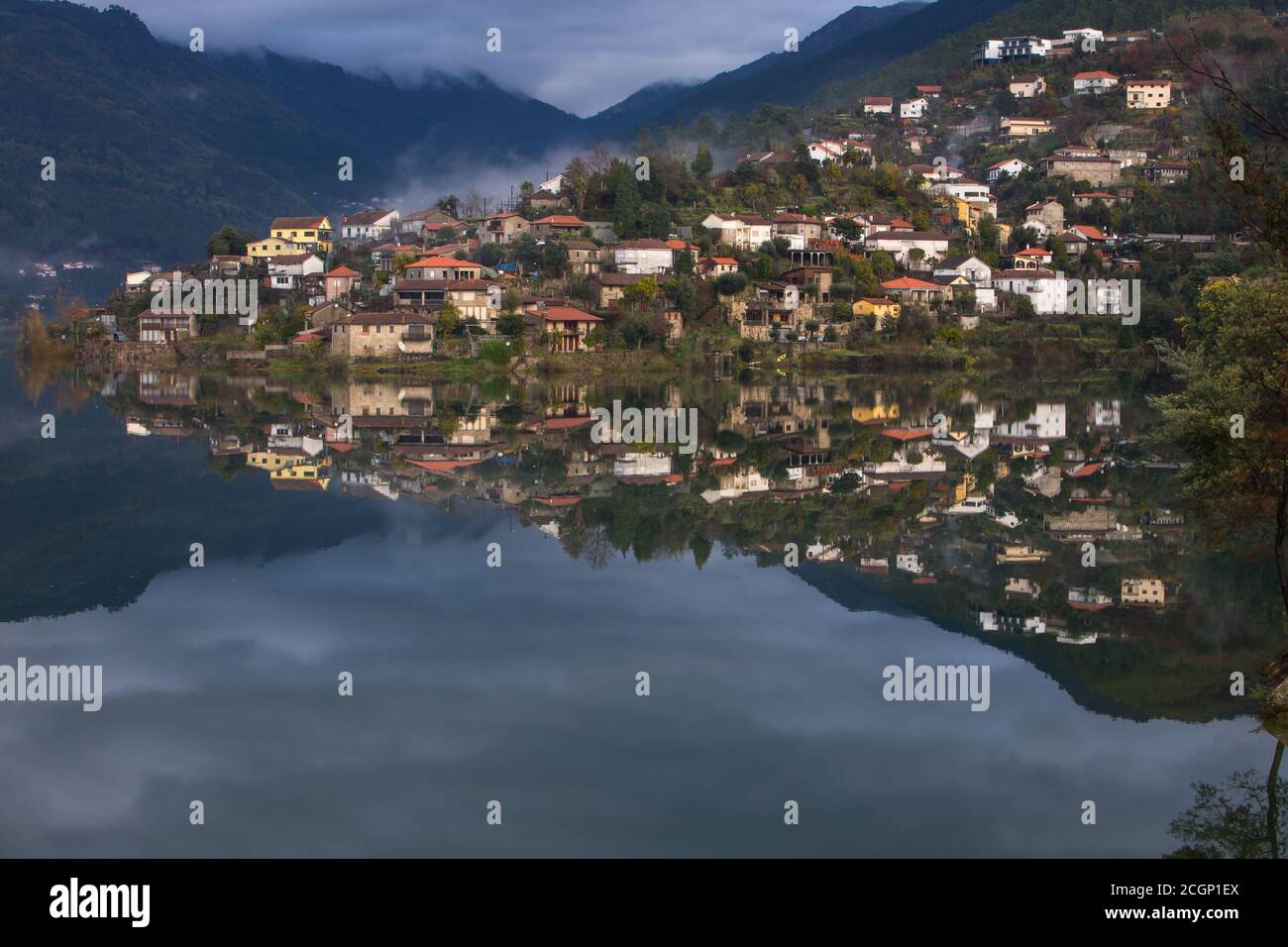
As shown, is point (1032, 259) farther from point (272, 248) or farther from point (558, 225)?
point (272, 248)

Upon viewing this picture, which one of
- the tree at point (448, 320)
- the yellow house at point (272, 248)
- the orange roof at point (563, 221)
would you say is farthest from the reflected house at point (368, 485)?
the yellow house at point (272, 248)

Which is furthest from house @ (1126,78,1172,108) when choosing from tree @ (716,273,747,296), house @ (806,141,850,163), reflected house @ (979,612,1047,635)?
reflected house @ (979,612,1047,635)

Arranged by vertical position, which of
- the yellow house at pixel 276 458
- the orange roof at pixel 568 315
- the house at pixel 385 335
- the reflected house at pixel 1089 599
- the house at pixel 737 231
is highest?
the house at pixel 737 231

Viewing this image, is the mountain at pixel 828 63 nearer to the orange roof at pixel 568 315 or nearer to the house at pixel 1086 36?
the house at pixel 1086 36

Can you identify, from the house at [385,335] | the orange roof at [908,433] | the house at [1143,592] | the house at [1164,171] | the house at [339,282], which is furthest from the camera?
Result: the house at [1164,171]

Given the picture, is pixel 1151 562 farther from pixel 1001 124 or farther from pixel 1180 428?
pixel 1001 124

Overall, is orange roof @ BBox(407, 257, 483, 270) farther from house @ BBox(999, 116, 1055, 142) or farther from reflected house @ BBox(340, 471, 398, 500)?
house @ BBox(999, 116, 1055, 142)

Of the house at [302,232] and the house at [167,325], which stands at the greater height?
the house at [302,232]
